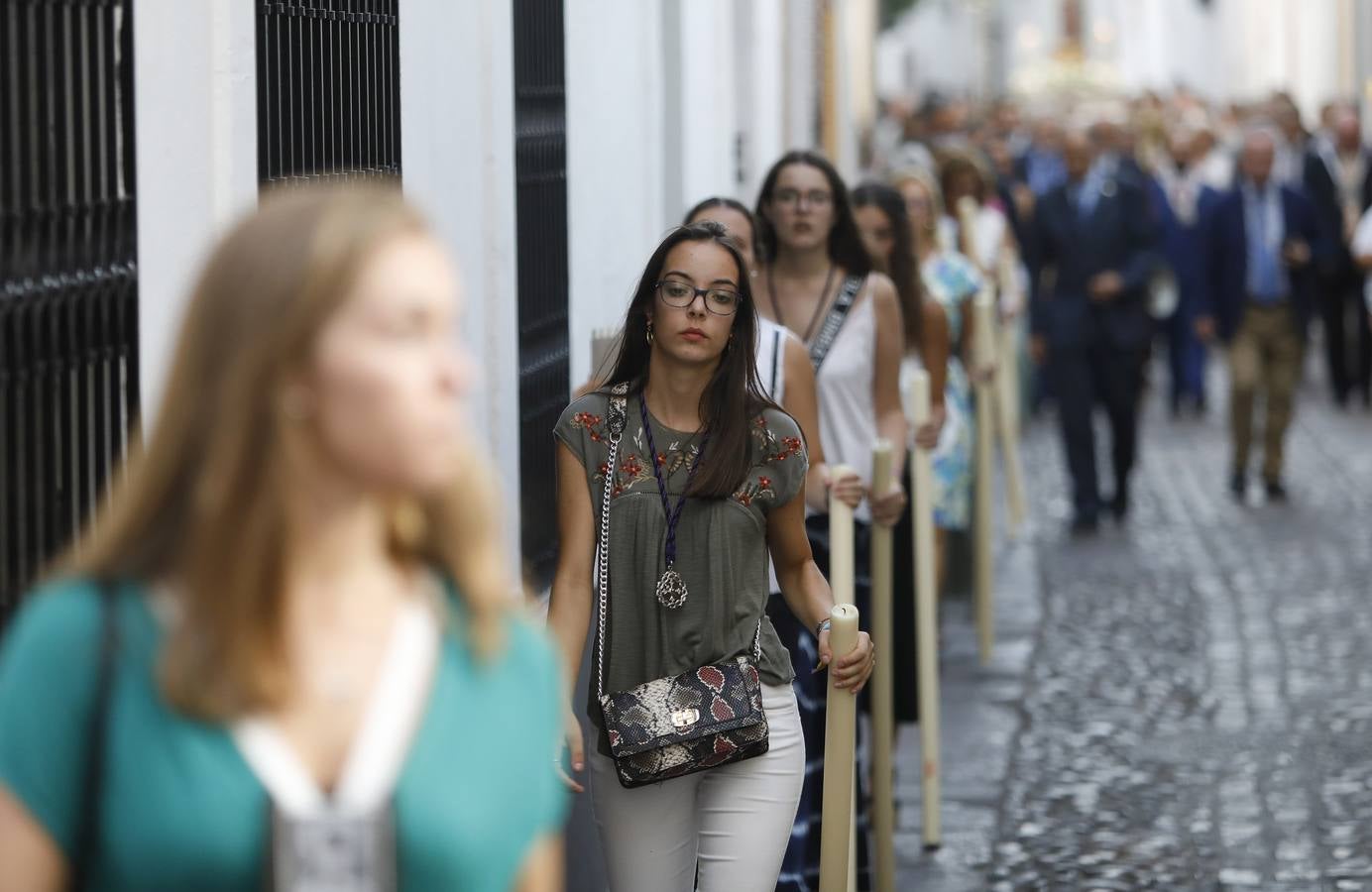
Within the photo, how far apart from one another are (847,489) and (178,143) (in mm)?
1756

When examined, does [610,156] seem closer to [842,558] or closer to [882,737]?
[882,737]

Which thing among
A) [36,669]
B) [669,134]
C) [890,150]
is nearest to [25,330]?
[36,669]

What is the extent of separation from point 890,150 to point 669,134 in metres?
16.5

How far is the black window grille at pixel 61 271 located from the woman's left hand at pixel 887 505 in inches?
112

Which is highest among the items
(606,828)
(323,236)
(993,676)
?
(323,236)

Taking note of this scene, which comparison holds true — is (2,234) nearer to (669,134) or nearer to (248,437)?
(248,437)

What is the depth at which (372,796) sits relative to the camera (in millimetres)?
2174

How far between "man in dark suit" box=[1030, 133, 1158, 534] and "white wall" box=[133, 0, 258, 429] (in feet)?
33.8

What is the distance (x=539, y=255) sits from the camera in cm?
684

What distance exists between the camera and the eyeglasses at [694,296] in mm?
4797

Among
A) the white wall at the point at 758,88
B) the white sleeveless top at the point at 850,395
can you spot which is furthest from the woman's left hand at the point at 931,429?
the white wall at the point at 758,88

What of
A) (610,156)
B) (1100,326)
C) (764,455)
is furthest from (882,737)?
(1100,326)

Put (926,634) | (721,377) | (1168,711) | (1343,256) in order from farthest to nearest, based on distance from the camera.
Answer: (1343,256) → (1168,711) → (926,634) → (721,377)

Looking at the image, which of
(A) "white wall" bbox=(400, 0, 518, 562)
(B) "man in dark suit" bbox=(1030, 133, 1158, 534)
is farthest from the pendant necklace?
(B) "man in dark suit" bbox=(1030, 133, 1158, 534)
